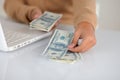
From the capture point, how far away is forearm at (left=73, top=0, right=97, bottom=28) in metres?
1.00

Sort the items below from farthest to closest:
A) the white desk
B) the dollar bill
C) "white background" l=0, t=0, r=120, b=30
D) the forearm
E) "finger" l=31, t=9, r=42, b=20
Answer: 1. "white background" l=0, t=0, r=120, b=30
2. "finger" l=31, t=9, r=42, b=20
3. the forearm
4. the dollar bill
5. the white desk

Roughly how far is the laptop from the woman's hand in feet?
0.58

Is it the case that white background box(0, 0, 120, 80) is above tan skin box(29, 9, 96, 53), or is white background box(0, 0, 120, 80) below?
below

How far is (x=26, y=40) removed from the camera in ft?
3.12

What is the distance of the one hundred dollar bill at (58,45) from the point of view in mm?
846

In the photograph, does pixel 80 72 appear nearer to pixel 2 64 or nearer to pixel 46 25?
pixel 2 64

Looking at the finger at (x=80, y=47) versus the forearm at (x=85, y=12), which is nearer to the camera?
the finger at (x=80, y=47)

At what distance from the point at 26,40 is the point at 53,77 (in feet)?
0.98

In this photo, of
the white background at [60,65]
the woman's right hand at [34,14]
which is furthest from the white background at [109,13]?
the white background at [60,65]

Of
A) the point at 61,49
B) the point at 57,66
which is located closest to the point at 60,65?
the point at 57,66

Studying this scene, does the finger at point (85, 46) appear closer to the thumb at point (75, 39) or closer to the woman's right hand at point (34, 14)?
the thumb at point (75, 39)

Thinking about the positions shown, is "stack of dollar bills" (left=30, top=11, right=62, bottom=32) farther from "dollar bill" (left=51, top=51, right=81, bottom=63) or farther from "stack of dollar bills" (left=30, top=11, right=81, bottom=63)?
"dollar bill" (left=51, top=51, right=81, bottom=63)

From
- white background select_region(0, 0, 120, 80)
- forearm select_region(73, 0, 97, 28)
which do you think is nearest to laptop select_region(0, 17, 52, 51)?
white background select_region(0, 0, 120, 80)

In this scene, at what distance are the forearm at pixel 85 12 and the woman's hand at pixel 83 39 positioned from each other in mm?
54
